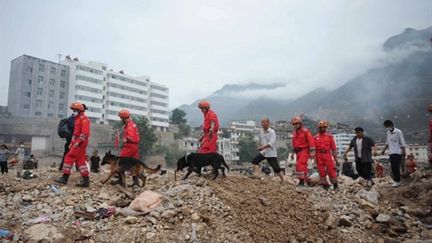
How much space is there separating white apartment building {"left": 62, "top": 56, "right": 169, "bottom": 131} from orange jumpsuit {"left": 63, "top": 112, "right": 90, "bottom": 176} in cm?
5251

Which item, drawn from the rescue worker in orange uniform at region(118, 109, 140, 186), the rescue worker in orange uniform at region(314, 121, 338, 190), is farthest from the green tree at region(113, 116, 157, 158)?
the rescue worker in orange uniform at region(314, 121, 338, 190)

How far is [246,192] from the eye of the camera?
6.43m

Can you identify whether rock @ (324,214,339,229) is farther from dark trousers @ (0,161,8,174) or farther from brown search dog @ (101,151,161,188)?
dark trousers @ (0,161,8,174)

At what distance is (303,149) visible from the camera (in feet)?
26.3

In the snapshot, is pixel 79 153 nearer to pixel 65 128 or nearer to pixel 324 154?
pixel 65 128

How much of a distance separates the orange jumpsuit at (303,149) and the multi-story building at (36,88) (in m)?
52.7

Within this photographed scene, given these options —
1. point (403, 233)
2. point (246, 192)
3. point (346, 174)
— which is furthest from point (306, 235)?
point (346, 174)

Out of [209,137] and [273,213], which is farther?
[209,137]

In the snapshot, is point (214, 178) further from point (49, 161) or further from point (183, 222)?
point (49, 161)

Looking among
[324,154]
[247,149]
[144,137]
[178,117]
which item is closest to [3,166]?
[324,154]

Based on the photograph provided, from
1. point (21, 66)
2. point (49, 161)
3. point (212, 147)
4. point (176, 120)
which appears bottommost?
point (49, 161)

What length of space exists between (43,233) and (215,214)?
2.70 meters

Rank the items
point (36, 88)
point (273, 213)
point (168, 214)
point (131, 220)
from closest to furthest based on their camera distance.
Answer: point (131, 220), point (168, 214), point (273, 213), point (36, 88)

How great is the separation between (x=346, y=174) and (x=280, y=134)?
68921mm
